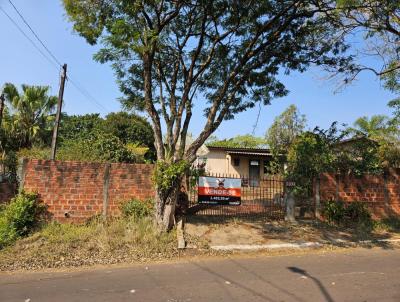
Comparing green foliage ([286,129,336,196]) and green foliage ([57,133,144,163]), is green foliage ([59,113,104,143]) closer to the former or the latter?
green foliage ([57,133,144,163])

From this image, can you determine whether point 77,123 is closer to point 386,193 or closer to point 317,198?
point 317,198

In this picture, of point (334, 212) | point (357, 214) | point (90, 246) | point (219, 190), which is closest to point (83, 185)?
point (90, 246)

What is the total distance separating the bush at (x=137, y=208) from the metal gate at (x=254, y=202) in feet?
4.79

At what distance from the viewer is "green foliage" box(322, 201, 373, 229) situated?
11195 mm

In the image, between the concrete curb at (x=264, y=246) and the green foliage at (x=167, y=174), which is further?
the green foliage at (x=167, y=174)

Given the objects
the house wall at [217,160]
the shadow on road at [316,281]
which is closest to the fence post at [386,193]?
the shadow on road at [316,281]

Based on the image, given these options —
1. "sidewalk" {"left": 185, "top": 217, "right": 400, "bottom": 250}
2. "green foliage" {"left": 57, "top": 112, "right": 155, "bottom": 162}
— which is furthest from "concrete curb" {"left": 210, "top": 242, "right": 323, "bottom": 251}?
"green foliage" {"left": 57, "top": 112, "right": 155, "bottom": 162}

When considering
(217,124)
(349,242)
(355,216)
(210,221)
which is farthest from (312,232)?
(217,124)

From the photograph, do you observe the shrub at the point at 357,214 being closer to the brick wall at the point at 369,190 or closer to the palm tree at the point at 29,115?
the brick wall at the point at 369,190

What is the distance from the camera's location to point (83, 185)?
1008cm

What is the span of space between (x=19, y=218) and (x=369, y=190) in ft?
34.7

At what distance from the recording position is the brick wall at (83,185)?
977 cm

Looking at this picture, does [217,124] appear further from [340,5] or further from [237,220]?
[340,5]

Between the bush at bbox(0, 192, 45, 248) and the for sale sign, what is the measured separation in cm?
456
